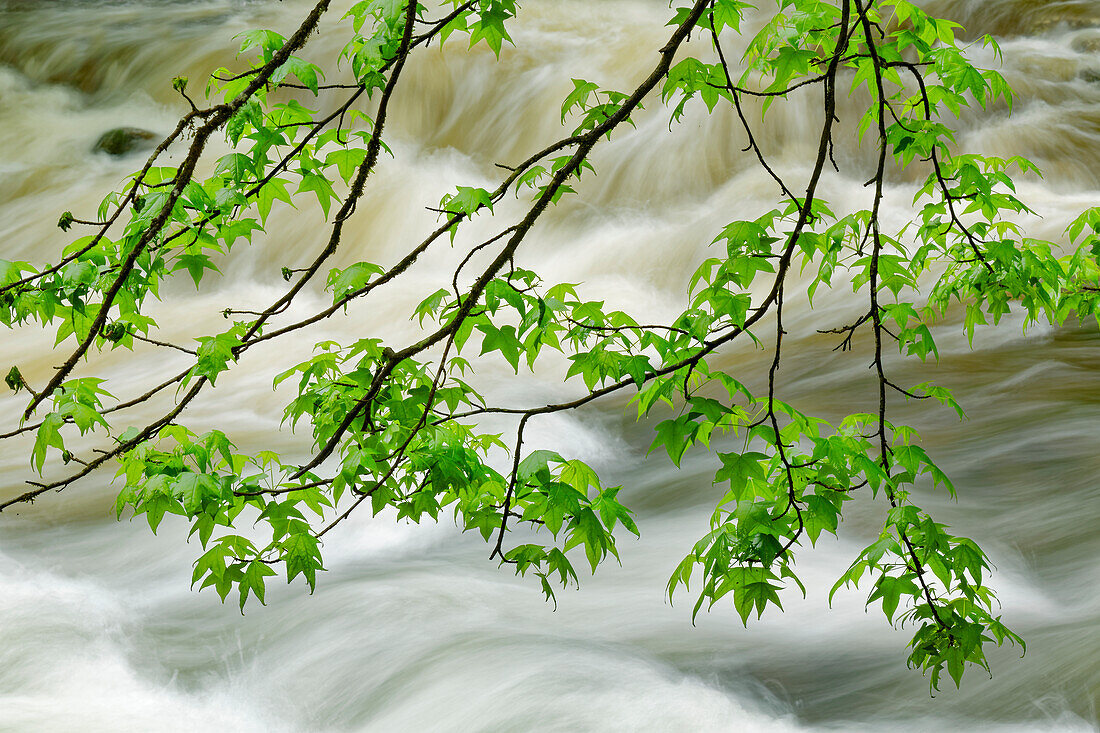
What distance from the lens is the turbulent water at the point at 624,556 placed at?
2982 mm

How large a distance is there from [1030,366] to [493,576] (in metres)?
2.99

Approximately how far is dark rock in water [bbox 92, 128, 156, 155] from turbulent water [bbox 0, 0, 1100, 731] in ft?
3.78

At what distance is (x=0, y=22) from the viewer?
11164 mm

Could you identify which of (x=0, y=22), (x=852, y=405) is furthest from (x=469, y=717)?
(x=0, y=22)

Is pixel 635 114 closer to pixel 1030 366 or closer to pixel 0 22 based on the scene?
pixel 1030 366

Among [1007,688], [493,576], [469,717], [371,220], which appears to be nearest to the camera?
[1007,688]

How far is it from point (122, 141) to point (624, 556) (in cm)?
754

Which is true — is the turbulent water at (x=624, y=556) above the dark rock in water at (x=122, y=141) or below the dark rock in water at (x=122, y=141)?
below

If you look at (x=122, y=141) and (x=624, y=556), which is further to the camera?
(x=122, y=141)

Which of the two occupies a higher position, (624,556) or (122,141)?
(122,141)

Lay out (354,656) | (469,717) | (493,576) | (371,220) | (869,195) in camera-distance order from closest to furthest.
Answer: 1. (469,717)
2. (354,656)
3. (493,576)
4. (869,195)
5. (371,220)

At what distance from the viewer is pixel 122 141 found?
9.32m

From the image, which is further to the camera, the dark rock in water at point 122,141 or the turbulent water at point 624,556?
the dark rock in water at point 122,141

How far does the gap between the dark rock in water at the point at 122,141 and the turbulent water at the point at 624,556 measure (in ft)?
3.78
